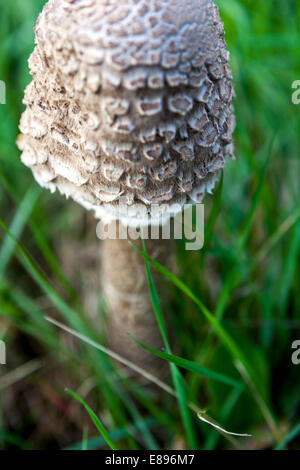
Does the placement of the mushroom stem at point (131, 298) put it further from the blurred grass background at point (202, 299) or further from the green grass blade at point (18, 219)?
the green grass blade at point (18, 219)

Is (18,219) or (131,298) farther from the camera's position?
(18,219)

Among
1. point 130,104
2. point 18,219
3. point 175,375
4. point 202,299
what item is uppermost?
point 130,104

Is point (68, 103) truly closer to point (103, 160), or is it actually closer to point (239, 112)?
point (103, 160)

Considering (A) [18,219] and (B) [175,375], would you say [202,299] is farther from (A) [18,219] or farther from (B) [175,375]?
(A) [18,219]

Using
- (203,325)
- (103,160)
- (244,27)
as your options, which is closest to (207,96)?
(103,160)

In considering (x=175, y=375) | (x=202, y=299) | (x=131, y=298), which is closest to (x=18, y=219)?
(x=131, y=298)
